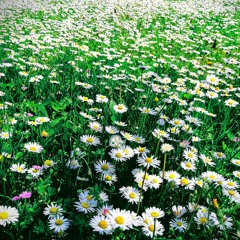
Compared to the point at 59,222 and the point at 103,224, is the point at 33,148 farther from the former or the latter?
the point at 103,224

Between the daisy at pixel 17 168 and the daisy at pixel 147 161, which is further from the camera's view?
the daisy at pixel 147 161

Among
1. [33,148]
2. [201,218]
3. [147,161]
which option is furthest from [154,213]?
[33,148]

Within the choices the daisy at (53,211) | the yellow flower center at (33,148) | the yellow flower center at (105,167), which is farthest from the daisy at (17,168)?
the yellow flower center at (105,167)

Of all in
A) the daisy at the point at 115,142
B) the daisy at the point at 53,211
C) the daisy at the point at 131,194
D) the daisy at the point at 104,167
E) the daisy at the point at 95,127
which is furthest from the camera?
the daisy at the point at 95,127

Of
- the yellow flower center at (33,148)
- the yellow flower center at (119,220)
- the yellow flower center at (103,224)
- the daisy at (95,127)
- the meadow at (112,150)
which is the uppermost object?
the yellow flower center at (119,220)

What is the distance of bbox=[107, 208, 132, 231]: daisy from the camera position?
1033 millimetres

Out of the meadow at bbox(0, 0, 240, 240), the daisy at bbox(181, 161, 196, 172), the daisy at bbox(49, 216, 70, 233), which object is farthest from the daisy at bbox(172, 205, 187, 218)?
the daisy at bbox(49, 216, 70, 233)

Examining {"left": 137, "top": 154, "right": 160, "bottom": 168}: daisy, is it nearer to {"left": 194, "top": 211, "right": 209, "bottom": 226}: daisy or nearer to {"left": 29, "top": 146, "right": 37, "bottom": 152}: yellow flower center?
{"left": 194, "top": 211, "right": 209, "bottom": 226}: daisy

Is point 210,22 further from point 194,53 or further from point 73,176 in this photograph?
point 73,176

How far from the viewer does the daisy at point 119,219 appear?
1033 millimetres

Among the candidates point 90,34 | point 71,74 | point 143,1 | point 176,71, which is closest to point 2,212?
point 71,74

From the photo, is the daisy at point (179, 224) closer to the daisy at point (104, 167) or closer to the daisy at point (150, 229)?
the daisy at point (150, 229)

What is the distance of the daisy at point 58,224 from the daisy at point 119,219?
177 millimetres

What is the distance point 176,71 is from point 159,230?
2.36 m
